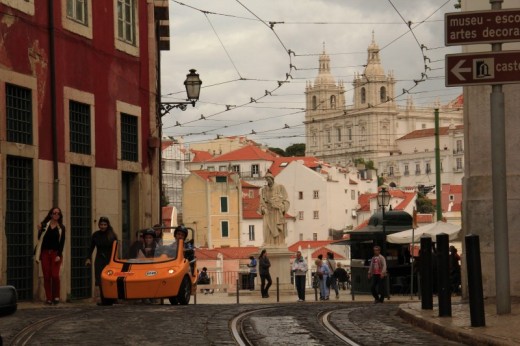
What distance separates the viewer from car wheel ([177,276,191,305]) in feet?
69.7

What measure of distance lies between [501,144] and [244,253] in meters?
95.2

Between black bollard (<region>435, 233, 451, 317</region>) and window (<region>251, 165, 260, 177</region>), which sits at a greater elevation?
window (<region>251, 165, 260, 177</region>)

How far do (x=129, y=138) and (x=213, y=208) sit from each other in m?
104

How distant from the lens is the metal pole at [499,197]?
15.3m

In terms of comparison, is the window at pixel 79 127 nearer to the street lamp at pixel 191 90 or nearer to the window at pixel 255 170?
the street lamp at pixel 191 90

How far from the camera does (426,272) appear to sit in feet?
57.8

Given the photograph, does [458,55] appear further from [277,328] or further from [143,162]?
[143,162]

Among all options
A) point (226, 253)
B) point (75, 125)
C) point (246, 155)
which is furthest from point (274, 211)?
point (246, 155)

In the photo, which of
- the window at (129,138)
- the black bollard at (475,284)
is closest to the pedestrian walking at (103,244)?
the window at (129,138)

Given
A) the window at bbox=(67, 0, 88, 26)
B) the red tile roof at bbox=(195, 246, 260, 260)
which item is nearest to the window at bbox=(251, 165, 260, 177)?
the red tile roof at bbox=(195, 246, 260, 260)

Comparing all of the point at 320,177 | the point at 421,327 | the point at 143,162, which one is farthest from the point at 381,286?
the point at 320,177

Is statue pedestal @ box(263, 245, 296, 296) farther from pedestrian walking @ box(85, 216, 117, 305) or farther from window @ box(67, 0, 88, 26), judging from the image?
pedestrian walking @ box(85, 216, 117, 305)

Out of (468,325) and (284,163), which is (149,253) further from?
(284,163)

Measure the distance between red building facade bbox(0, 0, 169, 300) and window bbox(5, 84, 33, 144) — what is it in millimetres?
17
